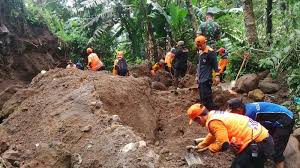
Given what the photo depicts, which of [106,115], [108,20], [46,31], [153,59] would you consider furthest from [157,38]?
[106,115]

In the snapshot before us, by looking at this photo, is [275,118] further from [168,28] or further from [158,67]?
[168,28]

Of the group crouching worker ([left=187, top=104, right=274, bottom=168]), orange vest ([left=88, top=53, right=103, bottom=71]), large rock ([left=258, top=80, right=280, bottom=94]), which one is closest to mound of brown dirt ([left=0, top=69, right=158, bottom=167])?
crouching worker ([left=187, top=104, right=274, bottom=168])

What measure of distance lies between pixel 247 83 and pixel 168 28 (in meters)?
7.14

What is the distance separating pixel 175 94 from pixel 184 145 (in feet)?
14.6

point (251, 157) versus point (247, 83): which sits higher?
point (251, 157)

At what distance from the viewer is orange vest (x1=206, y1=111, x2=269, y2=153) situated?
582 centimetres

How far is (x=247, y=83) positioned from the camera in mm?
11125

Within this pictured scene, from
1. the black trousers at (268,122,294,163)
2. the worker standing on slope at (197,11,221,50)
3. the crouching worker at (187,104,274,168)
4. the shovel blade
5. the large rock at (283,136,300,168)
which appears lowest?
the large rock at (283,136,300,168)

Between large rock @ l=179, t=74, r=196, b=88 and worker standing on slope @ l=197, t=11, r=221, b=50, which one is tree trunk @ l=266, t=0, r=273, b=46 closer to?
worker standing on slope @ l=197, t=11, r=221, b=50

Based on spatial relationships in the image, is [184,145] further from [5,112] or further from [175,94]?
[5,112]

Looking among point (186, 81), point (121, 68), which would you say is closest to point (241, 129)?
point (186, 81)

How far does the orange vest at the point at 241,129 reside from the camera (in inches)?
229

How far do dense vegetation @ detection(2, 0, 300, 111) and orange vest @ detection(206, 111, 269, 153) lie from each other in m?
4.74

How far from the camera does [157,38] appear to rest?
17969 millimetres
